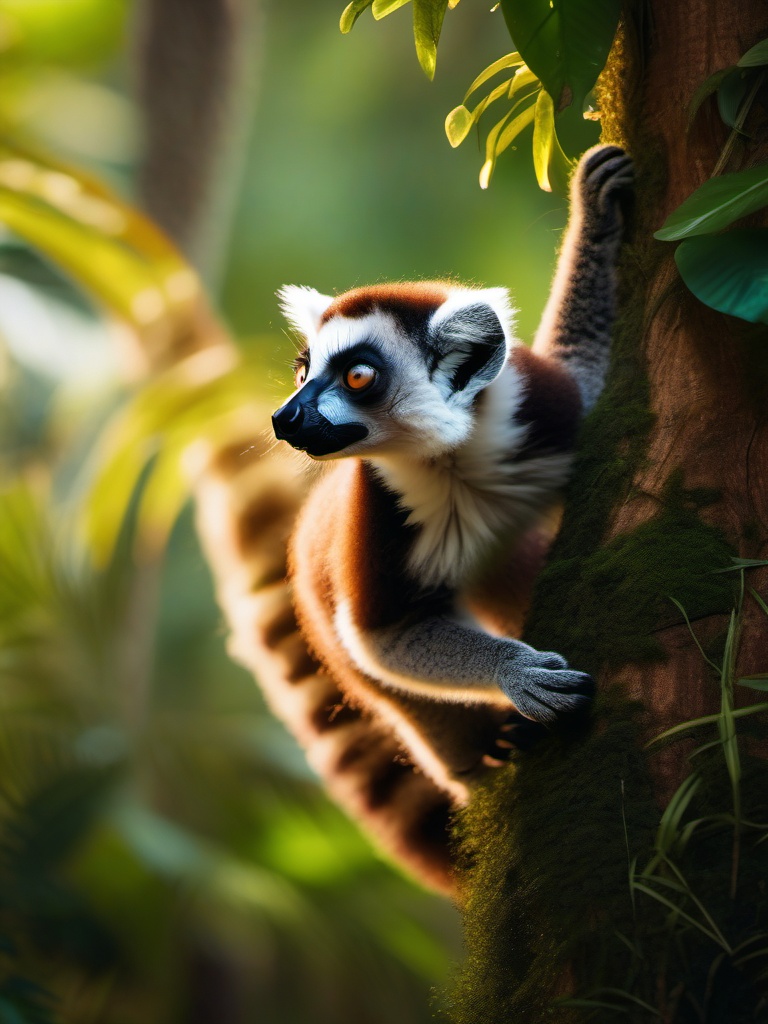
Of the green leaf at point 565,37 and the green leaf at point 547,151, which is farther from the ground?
the green leaf at point 565,37

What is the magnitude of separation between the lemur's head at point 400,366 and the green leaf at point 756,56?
0.77 meters

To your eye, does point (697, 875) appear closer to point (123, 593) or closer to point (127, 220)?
point (127, 220)

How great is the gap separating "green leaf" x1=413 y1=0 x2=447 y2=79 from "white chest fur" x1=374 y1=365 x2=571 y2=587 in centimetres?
75

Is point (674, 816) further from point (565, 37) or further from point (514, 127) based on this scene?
point (514, 127)

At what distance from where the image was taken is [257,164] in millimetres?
18297

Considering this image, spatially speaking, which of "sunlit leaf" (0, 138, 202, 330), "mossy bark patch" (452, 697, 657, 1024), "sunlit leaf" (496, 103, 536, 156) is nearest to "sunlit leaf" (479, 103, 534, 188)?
"sunlit leaf" (496, 103, 536, 156)

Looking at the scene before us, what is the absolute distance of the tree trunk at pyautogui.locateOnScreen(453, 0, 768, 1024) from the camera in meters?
1.53

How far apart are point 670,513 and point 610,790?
493 millimetres

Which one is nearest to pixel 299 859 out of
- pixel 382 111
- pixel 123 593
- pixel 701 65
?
pixel 123 593

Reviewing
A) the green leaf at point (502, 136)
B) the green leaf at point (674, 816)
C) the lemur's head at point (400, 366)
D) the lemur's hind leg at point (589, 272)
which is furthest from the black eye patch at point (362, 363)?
the green leaf at point (674, 816)

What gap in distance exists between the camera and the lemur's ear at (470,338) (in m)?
2.37

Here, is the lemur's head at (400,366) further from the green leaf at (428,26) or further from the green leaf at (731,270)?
the green leaf at (731,270)

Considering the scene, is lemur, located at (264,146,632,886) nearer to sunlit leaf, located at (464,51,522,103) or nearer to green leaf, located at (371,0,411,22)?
sunlit leaf, located at (464,51,522,103)

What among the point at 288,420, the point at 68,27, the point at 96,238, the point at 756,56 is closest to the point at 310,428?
the point at 288,420
